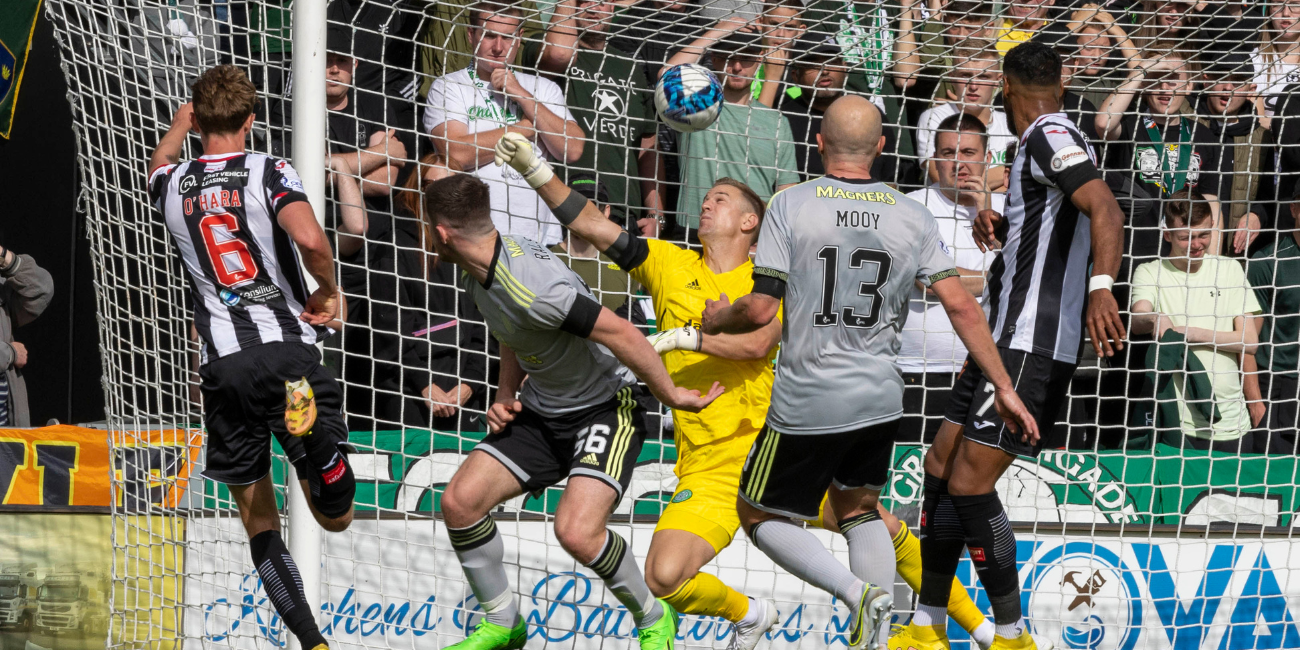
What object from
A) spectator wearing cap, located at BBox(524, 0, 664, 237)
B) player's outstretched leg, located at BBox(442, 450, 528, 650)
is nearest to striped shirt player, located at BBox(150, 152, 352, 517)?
player's outstretched leg, located at BBox(442, 450, 528, 650)

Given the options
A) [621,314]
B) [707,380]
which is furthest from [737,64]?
[707,380]

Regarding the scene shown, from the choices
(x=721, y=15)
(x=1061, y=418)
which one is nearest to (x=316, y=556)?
(x=721, y=15)

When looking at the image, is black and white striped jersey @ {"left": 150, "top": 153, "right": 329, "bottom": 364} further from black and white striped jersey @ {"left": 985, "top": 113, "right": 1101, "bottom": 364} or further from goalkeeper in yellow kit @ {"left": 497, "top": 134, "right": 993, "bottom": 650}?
black and white striped jersey @ {"left": 985, "top": 113, "right": 1101, "bottom": 364}

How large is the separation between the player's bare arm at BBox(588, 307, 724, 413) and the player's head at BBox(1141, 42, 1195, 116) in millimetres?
3053

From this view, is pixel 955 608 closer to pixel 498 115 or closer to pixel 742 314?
pixel 742 314

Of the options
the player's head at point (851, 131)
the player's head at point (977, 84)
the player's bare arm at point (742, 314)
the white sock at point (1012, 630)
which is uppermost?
the player's head at point (977, 84)

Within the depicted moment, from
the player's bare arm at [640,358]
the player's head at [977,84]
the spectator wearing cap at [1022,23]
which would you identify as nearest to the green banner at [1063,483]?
the player's bare arm at [640,358]

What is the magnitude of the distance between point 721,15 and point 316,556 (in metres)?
3.44

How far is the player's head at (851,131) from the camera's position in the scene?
442 cm

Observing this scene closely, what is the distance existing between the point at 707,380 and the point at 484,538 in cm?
109

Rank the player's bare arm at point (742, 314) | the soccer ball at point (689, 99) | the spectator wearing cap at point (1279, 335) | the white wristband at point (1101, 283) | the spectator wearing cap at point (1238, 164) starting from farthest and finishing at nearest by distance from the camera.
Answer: the spectator wearing cap at point (1238, 164), the spectator wearing cap at point (1279, 335), the soccer ball at point (689, 99), the white wristband at point (1101, 283), the player's bare arm at point (742, 314)

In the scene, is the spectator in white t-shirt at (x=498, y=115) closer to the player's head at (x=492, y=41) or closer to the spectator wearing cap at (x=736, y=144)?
the player's head at (x=492, y=41)

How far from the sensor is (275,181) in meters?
4.62

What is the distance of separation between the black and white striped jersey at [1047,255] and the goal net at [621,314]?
2.98 feet
